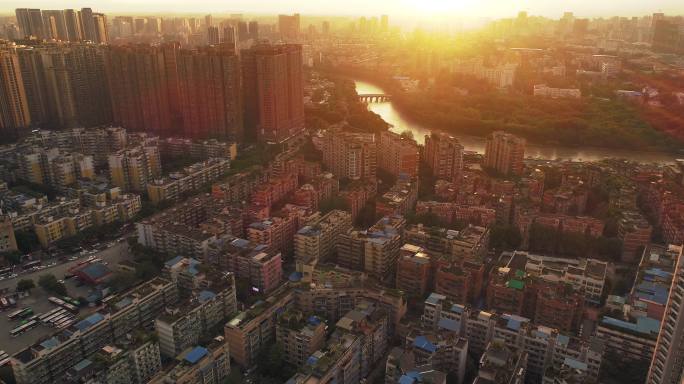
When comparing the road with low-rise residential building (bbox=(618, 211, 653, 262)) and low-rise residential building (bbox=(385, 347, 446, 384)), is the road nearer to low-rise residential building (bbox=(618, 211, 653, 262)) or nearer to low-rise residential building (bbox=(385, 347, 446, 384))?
low-rise residential building (bbox=(385, 347, 446, 384))

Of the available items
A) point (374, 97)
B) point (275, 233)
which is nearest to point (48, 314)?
point (275, 233)

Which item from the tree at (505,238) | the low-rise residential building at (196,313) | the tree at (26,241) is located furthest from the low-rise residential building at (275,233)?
the tree at (26,241)

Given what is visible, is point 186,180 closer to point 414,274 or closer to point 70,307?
point 70,307

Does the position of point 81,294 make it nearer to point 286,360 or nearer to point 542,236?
point 286,360

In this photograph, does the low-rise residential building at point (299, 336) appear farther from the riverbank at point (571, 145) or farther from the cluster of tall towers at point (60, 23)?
the cluster of tall towers at point (60, 23)

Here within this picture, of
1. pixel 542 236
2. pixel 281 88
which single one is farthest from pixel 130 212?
pixel 542 236
